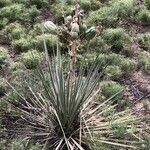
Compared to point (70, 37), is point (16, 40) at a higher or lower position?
lower

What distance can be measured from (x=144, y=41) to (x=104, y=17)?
0.83 meters

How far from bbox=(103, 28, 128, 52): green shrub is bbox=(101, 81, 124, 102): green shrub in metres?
0.98

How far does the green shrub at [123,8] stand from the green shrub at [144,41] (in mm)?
607

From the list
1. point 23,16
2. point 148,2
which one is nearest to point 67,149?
point 23,16

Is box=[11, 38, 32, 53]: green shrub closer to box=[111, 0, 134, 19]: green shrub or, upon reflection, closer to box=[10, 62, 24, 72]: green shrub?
box=[10, 62, 24, 72]: green shrub

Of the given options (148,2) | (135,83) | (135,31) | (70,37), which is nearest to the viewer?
(70,37)

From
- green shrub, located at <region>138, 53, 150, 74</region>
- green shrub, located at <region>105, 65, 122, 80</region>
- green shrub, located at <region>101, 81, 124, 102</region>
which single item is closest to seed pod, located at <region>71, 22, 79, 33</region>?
green shrub, located at <region>101, 81, 124, 102</region>

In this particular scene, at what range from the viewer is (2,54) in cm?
650

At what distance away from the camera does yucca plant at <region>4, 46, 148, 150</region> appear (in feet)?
14.9

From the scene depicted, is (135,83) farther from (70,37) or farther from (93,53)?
(70,37)

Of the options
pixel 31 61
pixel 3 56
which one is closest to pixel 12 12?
pixel 3 56

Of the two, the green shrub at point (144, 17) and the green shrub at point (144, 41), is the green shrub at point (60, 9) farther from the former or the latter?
the green shrub at point (144, 41)

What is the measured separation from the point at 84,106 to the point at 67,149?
516 millimetres

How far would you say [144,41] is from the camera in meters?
6.94
